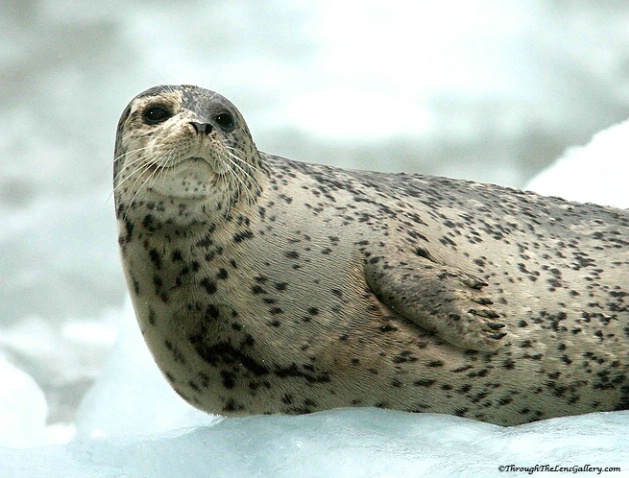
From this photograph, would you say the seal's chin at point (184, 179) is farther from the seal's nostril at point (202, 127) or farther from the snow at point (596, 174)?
the snow at point (596, 174)

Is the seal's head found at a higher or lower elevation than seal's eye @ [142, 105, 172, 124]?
lower

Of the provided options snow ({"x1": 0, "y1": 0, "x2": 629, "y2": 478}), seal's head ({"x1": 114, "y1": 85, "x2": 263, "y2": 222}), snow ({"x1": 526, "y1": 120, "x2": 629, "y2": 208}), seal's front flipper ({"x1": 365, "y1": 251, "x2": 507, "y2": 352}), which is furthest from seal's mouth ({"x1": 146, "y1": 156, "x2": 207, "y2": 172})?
snow ({"x1": 0, "y1": 0, "x2": 629, "y2": 478})

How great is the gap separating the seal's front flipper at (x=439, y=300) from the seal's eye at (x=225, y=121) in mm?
705

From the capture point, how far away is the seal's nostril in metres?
3.67

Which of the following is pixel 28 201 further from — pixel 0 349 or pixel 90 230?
pixel 0 349

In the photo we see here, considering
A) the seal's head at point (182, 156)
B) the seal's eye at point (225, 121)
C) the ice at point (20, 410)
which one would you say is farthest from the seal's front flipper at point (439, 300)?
the ice at point (20, 410)

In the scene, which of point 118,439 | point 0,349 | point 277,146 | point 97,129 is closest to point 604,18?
point 277,146

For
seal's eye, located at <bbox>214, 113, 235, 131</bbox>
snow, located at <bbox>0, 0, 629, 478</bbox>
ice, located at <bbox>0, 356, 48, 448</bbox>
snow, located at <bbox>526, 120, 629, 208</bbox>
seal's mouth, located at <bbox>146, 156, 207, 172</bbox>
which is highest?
snow, located at <bbox>0, 0, 629, 478</bbox>

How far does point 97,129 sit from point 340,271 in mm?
6996

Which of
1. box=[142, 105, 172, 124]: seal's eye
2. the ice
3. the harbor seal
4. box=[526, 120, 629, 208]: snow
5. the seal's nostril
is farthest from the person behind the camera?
the ice

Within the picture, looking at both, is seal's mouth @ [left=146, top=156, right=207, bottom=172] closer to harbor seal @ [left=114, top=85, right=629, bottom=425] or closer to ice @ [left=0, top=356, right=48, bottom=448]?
harbor seal @ [left=114, top=85, right=629, bottom=425]

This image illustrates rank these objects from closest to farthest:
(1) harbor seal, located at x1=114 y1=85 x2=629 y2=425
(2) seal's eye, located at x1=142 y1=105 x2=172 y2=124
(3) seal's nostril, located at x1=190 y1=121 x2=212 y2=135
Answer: (3) seal's nostril, located at x1=190 y1=121 x2=212 y2=135 < (1) harbor seal, located at x1=114 y1=85 x2=629 y2=425 < (2) seal's eye, located at x1=142 y1=105 x2=172 y2=124

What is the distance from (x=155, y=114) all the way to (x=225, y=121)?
0.25 metres

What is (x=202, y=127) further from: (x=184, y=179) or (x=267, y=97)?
(x=267, y=97)
